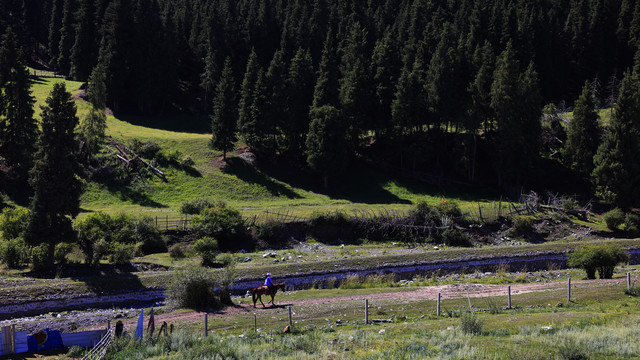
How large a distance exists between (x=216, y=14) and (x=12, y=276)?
6297cm

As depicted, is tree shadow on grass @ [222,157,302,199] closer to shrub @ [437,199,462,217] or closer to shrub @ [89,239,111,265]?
shrub @ [437,199,462,217]

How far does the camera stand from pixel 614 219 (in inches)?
2062

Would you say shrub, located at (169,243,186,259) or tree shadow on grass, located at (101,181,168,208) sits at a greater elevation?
tree shadow on grass, located at (101,181,168,208)

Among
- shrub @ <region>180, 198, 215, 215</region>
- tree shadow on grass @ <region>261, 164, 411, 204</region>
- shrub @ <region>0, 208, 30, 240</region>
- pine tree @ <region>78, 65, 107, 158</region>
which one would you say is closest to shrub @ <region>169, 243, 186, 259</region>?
shrub @ <region>180, 198, 215, 215</region>

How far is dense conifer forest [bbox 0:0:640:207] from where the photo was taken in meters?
62.9

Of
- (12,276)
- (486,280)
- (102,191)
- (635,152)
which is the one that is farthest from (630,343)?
(102,191)

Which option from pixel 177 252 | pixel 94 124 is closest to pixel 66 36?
pixel 94 124

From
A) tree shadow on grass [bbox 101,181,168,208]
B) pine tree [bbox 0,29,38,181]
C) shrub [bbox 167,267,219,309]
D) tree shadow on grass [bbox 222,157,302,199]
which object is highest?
pine tree [bbox 0,29,38,181]

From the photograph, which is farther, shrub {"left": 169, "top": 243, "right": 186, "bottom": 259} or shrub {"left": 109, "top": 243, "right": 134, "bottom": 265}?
shrub {"left": 169, "top": 243, "right": 186, "bottom": 259}

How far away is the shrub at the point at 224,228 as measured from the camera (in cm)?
4534

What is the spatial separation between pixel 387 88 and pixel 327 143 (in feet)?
44.7

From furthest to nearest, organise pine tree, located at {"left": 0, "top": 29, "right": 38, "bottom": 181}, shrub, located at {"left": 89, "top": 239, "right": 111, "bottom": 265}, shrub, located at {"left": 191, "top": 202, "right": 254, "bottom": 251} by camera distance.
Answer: pine tree, located at {"left": 0, "top": 29, "right": 38, "bottom": 181} < shrub, located at {"left": 191, "top": 202, "right": 254, "bottom": 251} < shrub, located at {"left": 89, "top": 239, "right": 111, "bottom": 265}

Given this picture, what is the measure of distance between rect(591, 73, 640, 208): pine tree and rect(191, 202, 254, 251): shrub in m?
40.4

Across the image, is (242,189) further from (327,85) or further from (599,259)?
(599,259)
